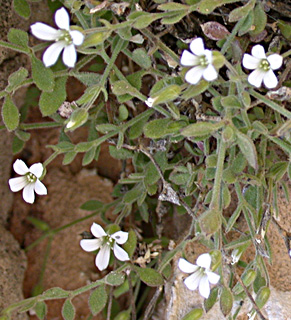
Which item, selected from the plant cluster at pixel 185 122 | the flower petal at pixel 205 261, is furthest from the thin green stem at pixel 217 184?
the flower petal at pixel 205 261

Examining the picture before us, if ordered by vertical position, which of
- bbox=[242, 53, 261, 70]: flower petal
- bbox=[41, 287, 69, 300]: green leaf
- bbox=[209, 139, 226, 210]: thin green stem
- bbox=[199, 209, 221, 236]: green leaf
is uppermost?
bbox=[242, 53, 261, 70]: flower petal

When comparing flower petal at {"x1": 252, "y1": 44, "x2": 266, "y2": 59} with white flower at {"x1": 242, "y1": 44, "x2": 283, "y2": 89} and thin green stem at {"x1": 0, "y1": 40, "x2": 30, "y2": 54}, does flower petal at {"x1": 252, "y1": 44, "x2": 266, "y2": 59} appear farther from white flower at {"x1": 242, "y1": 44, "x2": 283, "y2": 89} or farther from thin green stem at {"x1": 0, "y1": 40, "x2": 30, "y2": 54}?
thin green stem at {"x1": 0, "y1": 40, "x2": 30, "y2": 54}

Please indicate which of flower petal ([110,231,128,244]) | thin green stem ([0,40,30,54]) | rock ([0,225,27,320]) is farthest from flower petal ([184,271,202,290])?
rock ([0,225,27,320])

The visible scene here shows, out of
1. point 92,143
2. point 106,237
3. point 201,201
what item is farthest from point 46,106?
point 201,201

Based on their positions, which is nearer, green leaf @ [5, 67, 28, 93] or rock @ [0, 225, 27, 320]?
green leaf @ [5, 67, 28, 93]

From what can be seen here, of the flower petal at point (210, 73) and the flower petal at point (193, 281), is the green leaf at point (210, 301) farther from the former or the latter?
the flower petal at point (210, 73)

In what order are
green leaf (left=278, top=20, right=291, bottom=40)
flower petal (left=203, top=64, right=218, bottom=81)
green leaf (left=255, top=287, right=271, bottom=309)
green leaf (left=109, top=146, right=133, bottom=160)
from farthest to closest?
green leaf (left=109, top=146, right=133, bottom=160), green leaf (left=278, top=20, right=291, bottom=40), green leaf (left=255, top=287, right=271, bottom=309), flower petal (left=203, top=64, right=218, bottom=81)

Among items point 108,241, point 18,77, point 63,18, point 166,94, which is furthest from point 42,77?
point 108,241
